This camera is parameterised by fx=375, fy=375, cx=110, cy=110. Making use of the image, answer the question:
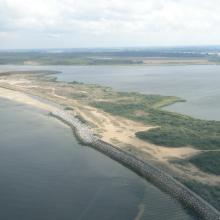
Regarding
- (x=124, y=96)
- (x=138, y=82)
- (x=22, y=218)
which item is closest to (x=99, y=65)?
(x=138, y=82)

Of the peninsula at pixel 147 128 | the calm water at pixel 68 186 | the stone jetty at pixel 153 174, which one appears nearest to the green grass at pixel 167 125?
the peninsula at pixel 147 128

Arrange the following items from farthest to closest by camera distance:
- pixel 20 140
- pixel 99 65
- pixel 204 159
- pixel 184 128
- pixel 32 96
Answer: pixel 99 65 < pixel 32 96 < pixel 184 128 < pixel 20 140 < pixel 204 159

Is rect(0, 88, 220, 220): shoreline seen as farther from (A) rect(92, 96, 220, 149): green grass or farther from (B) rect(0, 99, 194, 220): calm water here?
(A) rect(92, 96, 220, 149): green grass

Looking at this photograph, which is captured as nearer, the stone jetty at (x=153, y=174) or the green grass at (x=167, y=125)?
the stone jetty at (x=153, y=174)

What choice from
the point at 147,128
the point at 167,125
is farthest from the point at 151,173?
the point at 167,125

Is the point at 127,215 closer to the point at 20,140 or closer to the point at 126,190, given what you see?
the point at 126,190

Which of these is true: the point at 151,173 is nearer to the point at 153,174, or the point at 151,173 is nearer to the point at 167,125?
the point at 153,174

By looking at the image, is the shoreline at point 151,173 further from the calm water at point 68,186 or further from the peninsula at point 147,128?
the peninsula at point 147,128

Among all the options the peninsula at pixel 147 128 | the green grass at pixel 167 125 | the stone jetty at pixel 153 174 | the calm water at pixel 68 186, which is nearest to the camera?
the stone jetty at pixel 153 174
